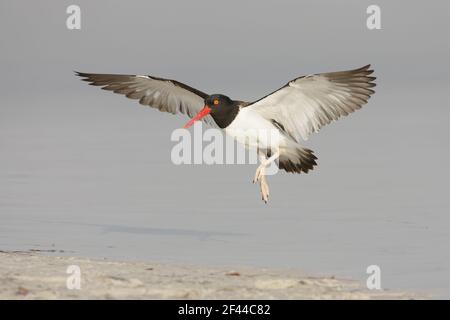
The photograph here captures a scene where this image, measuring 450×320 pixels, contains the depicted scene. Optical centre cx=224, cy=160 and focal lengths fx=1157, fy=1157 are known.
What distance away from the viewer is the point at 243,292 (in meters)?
10.3

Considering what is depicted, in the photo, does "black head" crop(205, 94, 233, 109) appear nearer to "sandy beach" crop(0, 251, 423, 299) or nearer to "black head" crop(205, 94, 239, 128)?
"black head" crop(205, 94, 239, 128)

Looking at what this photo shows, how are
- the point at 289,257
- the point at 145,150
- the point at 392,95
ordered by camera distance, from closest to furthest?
the point at 289,257 → the point at 145,150 → the point at 392,95

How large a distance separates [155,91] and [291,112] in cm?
237

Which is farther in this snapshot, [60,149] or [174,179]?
[60,149]

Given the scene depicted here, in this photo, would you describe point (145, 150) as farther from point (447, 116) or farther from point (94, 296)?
point (94, 296)

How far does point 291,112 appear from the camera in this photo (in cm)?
1428

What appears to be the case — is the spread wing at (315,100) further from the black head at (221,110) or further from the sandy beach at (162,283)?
the sandy beach at (162,283)

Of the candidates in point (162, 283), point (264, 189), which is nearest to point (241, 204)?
point (264, 189)

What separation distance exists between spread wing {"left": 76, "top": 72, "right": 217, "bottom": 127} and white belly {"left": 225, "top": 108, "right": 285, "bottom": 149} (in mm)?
966

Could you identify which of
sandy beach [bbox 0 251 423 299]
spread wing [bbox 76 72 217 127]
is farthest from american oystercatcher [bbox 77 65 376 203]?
sandy beach [bbox 0 251 423 299]

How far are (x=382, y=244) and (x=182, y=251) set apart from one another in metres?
2.21

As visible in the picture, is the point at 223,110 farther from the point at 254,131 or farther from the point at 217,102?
the point at 254,131

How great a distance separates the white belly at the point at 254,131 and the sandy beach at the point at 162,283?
278cm

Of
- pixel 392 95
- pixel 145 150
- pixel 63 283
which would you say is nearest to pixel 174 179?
pixel 145 150
